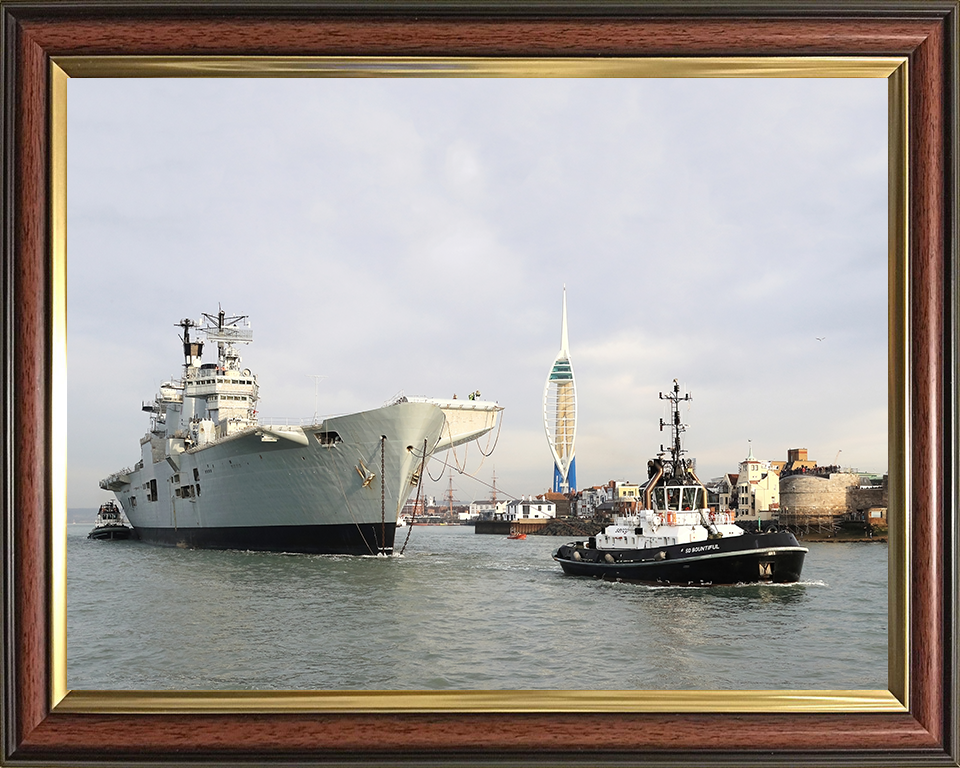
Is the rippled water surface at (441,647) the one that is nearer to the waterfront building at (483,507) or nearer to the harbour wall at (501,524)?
the waterfront building at (483,507)

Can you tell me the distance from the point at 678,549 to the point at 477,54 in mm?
13640

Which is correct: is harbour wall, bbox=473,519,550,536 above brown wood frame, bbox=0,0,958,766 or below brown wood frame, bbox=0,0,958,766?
below

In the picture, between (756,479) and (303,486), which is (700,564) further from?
(756,479)

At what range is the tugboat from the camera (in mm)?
13242

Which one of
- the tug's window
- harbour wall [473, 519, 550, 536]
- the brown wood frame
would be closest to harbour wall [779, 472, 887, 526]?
the brown wood frame

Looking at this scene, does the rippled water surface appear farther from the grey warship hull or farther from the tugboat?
the grey warship hull

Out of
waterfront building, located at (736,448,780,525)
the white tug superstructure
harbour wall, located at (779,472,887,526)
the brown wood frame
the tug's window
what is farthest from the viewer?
the white tug superstructure

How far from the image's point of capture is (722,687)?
2.50 m

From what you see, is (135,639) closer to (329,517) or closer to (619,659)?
(619,659)

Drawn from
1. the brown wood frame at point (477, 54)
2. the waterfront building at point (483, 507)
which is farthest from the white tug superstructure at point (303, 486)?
the brown wood frame at point (477, 54)

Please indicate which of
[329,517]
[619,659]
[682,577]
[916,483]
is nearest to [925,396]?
[916,483]

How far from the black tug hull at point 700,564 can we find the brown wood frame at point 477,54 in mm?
9224

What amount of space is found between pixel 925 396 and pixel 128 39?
3.03m

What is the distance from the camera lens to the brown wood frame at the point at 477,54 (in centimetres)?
243
